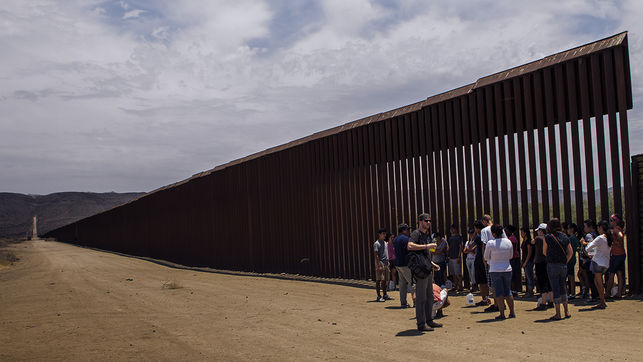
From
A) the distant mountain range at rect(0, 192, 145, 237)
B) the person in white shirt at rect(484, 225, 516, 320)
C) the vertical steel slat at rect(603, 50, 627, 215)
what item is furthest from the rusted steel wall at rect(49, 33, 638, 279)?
the distant mountain range at rect(0, 192, 145, 237)

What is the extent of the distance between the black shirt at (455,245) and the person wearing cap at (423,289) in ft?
14.7

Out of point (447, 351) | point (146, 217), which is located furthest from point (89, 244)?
point (447, 351)

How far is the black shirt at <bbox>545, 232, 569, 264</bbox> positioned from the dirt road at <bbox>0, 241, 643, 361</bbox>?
90cm

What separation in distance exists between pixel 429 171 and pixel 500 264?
19.2ft

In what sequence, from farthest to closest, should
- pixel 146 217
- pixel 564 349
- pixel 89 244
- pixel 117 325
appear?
pixel 89 244 → pixel 146 217 → pixel 117 325 → pixel 564 349

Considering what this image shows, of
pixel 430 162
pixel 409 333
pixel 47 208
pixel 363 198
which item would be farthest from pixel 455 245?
pixel 47 208

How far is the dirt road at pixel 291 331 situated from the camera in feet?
23.5

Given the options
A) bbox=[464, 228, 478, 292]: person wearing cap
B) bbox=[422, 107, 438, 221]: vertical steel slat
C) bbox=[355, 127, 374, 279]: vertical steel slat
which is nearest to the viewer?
bbox=[464, 228, 478, 292]: person wearing cap

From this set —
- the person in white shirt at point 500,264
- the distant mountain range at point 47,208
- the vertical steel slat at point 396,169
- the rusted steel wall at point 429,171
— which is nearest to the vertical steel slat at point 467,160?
the rusted steel wall at point 429,171

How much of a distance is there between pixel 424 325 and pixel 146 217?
125 ft

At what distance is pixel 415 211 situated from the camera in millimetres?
15172

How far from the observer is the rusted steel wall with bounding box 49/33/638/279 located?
1115cm

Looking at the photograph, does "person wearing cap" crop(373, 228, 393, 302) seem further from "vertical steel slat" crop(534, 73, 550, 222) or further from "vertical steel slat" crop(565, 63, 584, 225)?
"vertical steel slat" crop(565, 63, 584, 225)

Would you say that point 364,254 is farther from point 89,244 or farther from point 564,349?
point 89,244
